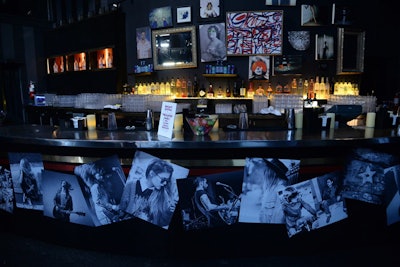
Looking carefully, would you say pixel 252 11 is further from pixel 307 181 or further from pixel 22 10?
pixel 22 10

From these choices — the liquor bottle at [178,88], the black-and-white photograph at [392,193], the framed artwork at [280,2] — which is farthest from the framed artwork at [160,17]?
the black-and-white photograph at [392,193]

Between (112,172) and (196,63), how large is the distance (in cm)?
376

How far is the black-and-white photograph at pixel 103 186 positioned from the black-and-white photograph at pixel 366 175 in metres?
1.92

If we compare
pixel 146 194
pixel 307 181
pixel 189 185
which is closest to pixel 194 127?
pixel 189 185

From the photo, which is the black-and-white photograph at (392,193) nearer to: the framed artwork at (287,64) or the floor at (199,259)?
the floor at (199,259)

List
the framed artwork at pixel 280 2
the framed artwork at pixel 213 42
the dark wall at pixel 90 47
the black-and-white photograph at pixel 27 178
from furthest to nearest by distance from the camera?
the dark wall at pixel 90 47 < the framed artwork at pixel 213 42 < the framed artwork at pixel 280 2 < the black-and-white photograph at pixel 27 178

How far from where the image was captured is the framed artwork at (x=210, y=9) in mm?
5688

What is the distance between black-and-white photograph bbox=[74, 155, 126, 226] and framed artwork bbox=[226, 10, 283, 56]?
12.2 feet

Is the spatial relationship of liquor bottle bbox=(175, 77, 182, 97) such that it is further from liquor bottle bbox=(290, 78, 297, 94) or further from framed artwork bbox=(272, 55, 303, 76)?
liquor bottle bbox=(290, 78, 297, 94)

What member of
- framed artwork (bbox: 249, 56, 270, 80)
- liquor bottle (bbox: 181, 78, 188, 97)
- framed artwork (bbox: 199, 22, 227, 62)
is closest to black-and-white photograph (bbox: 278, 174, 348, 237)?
framed artwork (bbox: 249, 56, 270, 80)

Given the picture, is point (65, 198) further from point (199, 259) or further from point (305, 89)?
point (305, 89)

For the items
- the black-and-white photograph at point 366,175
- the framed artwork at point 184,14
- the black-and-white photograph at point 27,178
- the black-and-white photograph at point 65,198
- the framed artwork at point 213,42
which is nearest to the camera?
the black-and-white photograph at point 366,175

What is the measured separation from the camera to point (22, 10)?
31.1 feet

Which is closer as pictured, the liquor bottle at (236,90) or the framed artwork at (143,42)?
the liquor bottle at (236,90)
